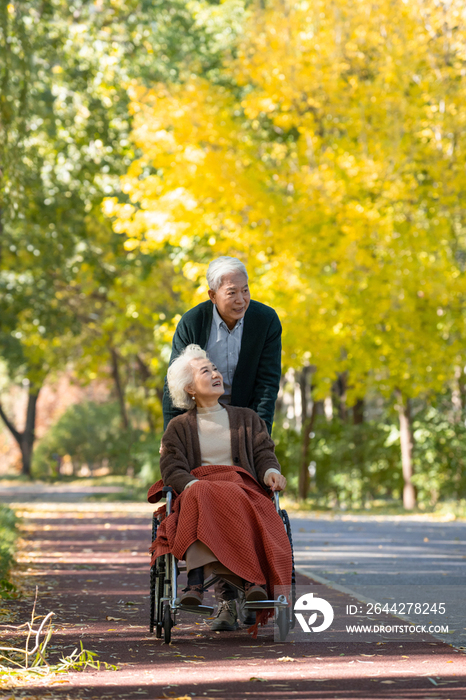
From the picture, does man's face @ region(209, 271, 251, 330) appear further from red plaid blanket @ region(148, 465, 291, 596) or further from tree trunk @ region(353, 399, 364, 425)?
tree trunk @ region(353, 399, 364, 425)

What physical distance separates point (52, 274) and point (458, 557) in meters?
18.1

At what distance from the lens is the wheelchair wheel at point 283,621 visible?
4902 millimetres

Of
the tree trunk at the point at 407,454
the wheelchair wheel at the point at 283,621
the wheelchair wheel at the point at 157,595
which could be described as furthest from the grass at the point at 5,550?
the tree trunk at the point at 407,454

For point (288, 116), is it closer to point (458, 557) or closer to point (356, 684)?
point (458, 557)

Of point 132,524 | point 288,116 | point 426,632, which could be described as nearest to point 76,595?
point 426,632

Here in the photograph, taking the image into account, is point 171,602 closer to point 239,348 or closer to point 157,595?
point 157,595

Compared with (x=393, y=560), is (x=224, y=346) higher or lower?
higher

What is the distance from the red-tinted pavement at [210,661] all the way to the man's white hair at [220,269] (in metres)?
1.89

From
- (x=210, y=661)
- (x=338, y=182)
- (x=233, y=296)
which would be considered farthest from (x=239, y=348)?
(x=338, y=182)

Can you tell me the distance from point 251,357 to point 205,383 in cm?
35

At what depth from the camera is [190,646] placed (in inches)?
189

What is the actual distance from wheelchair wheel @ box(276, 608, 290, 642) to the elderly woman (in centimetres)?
16

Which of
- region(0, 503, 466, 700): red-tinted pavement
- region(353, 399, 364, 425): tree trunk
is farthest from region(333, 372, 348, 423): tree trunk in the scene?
region(0, 503, 466, 700): red-tinted pavement

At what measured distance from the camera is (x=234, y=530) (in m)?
4.82
